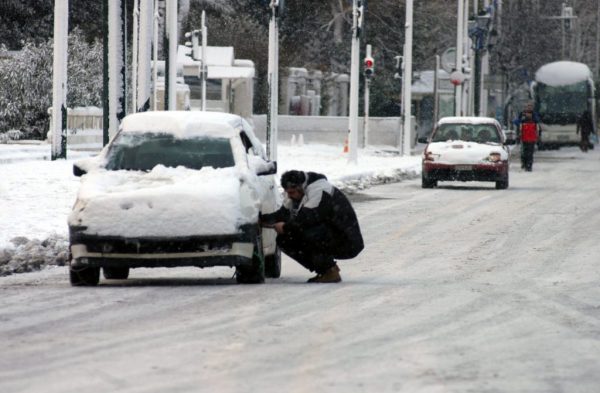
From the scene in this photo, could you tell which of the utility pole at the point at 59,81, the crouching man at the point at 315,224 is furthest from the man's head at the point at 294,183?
the utility pole at the point at 59,81

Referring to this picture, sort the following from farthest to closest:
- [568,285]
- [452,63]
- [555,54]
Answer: [555,54] → [452,63] → [568,285]

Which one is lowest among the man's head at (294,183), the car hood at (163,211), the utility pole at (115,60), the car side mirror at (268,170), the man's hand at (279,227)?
the man's hand at (279,227)

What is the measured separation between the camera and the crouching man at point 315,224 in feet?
49.6

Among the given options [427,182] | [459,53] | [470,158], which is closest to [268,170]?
[470,158]

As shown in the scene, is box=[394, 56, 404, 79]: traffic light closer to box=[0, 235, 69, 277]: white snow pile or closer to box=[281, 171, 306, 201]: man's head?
box=[0, 235, 69, 277]: white snow pile

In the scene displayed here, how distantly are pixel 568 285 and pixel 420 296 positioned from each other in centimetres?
185

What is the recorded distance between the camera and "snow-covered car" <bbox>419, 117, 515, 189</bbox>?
35250mm

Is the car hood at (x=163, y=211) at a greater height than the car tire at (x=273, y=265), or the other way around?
the car hood at (x=163, y=211)

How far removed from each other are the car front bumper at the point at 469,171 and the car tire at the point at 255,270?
2041 centimetres

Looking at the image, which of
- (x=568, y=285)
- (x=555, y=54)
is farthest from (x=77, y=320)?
(x=555, y=54)

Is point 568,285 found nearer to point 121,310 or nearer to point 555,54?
point 121,310

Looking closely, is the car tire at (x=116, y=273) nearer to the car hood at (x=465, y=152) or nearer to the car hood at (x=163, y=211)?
the car hood at (x=163, y=211)

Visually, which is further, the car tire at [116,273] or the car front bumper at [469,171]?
the car front bumper at [469,171]

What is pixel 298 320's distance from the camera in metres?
12.0
